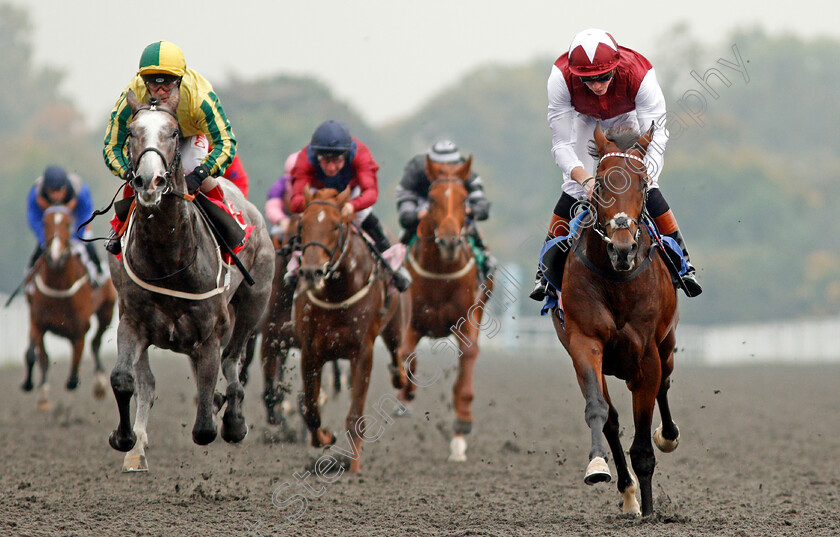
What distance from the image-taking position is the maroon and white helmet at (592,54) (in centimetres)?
616

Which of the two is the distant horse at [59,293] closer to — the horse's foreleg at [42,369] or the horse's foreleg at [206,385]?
the horse's foreleg at [42,369]

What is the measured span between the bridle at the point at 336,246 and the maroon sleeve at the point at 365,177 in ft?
1.28

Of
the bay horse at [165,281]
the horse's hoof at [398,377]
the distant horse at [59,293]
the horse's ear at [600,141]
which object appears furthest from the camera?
the distant horse at [59,293]

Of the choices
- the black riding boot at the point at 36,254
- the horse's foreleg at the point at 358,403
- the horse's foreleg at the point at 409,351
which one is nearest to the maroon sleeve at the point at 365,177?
the horse's foreleg at the point at 358,403

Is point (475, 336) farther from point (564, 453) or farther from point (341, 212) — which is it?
point (341, 212)

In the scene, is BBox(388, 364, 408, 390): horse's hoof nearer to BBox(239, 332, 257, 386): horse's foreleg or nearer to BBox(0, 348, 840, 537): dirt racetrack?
BBox(0, 348, 840, 537): dirt racetrack

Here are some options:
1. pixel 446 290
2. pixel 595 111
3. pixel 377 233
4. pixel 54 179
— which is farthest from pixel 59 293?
pixel 595 111

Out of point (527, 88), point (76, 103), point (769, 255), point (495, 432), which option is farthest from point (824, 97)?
point (495, 432)

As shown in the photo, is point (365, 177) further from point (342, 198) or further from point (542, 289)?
point (542, 289)

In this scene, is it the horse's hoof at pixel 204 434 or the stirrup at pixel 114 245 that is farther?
the stirrup at pixel 114 245

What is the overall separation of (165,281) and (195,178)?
58 centimetres

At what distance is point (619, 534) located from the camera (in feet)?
19.1

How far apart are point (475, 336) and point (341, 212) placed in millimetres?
2315

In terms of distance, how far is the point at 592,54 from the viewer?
6160 millimetres
